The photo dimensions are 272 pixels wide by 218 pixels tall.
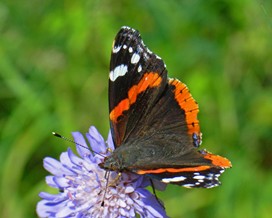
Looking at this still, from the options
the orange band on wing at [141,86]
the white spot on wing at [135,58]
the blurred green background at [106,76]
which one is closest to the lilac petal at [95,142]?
the orange band on wing at [141,86]

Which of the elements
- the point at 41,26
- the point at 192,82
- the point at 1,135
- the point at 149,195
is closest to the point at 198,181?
the point at 149,195

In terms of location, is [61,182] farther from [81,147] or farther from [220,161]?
[220,161]

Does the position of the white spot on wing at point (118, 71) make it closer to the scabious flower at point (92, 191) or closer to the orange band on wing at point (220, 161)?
the scabious flower at point (92, 191)

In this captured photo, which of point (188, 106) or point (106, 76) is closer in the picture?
point (188, 106)

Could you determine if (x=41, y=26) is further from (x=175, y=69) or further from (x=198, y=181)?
(x=198, y=181)

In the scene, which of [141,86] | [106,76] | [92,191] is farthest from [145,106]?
[106,76]
